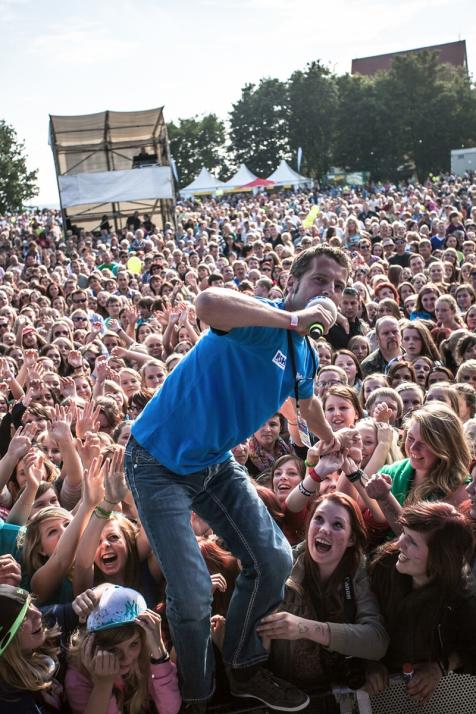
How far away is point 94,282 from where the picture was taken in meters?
13.7

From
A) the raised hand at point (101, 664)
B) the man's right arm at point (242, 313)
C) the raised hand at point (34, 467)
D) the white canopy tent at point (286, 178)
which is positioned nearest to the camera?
the man's right arm at point (242, 313)

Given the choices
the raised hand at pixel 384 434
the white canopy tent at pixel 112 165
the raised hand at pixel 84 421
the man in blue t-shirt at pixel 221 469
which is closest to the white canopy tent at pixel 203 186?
the white canopy tent at pixel 112 165

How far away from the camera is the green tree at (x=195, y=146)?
7825 cm

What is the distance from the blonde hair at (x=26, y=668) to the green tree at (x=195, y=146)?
7717 centimetres

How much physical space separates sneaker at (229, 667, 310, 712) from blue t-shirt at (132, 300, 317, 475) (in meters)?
1.01

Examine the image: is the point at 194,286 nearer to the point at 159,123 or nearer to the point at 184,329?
the point at 184,329

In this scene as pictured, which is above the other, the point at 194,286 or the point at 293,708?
the point at 194,286

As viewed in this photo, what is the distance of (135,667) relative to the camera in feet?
10.7

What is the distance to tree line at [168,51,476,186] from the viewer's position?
211ft

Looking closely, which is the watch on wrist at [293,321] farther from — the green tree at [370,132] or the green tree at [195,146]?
the green tree at [195,146]

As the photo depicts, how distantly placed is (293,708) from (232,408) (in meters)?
1.31

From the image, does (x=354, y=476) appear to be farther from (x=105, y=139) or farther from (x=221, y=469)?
(x=105, y=139)

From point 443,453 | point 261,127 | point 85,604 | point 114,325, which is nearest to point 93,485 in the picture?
point 85,604

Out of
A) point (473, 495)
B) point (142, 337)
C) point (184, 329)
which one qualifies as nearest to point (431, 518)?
point (473, 495)
